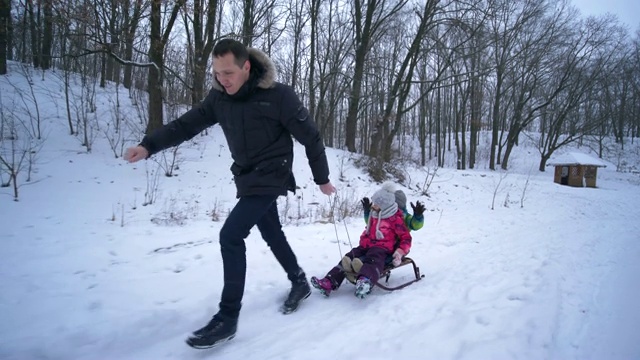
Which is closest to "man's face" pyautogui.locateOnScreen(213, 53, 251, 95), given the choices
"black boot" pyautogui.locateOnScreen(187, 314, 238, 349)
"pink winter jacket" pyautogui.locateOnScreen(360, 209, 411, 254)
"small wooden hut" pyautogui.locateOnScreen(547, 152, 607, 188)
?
"black boot" pyautogui.locateOnScreen(187, 314, 238, 349)

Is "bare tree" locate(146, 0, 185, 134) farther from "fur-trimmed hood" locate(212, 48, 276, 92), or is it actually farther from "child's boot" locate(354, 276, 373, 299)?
"child's boot" locate(354, 276, 373, 299)

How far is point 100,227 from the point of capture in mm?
4848

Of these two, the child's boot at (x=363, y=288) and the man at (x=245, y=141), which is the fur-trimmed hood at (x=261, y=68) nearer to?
the man at (x=245, y=141)

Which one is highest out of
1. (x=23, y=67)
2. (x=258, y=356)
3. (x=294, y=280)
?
(x=23, y=67)

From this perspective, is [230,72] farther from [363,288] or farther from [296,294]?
[363,288]

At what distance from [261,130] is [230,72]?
451mm

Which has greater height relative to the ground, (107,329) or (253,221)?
(253,221)

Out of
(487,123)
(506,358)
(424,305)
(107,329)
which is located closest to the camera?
(506,358)

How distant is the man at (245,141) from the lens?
2.21 metres

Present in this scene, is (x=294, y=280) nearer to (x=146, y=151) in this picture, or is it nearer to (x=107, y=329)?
(x=107, y=329)

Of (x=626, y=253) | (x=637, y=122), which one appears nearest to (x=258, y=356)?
(x=626, y=253)

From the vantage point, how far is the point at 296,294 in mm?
2834

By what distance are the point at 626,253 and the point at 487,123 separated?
37759mm

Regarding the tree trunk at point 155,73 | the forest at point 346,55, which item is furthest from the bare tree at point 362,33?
the tree trunk at point 155,73
